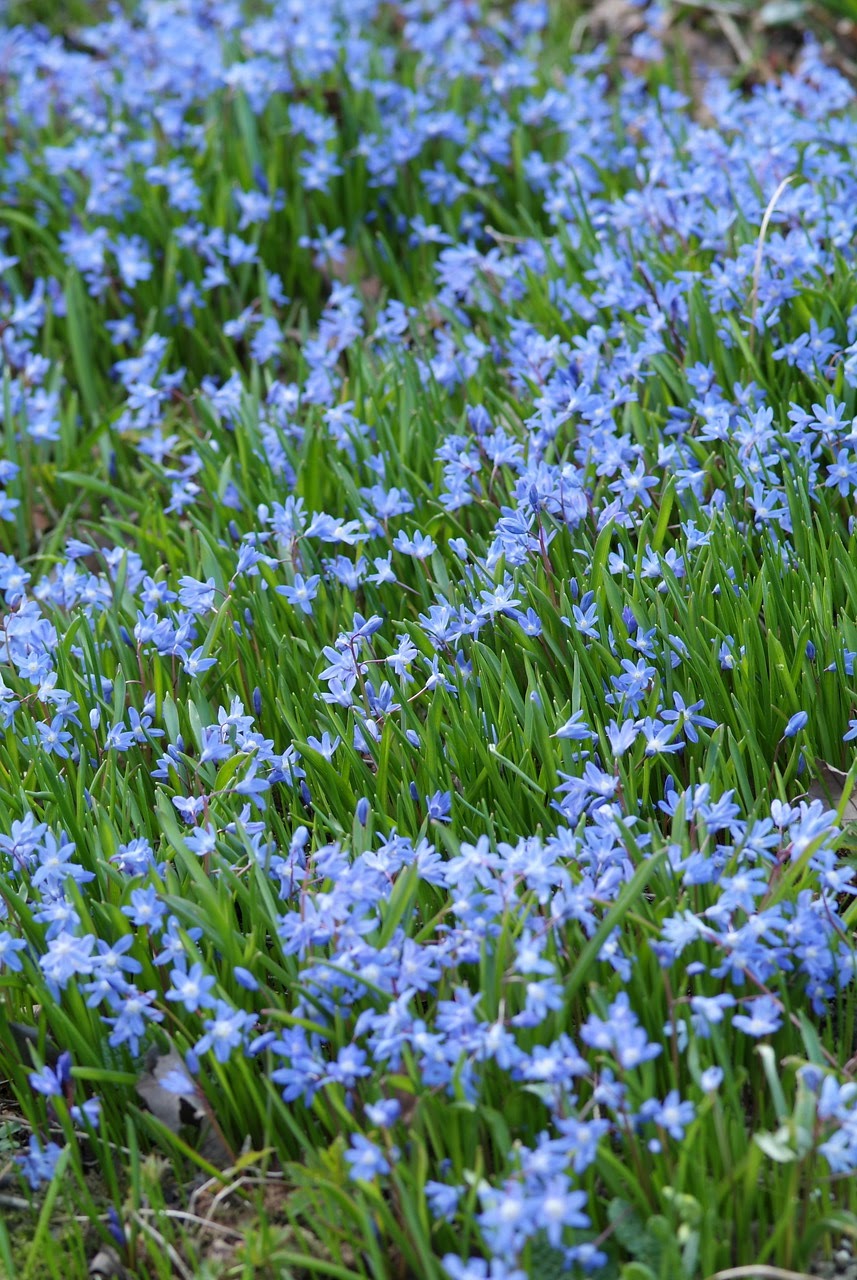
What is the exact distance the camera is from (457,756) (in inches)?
95.3

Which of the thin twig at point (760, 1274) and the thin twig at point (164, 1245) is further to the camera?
the thin twig at point (164, 1245)

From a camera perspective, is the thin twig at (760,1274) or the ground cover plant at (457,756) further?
the ground cover plant at (457,756)

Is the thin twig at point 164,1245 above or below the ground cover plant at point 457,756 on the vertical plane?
below

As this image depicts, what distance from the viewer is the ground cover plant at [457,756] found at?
190cm

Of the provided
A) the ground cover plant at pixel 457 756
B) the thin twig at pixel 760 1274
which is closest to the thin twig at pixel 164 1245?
the ground cover plant at pixel 457 756

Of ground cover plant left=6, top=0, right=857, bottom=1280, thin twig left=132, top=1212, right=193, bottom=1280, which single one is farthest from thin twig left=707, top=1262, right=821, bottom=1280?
thin twig left=132, top=1212, right=193, bottom=1280

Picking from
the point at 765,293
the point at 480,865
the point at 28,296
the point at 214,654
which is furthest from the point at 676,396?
the point at 28,296

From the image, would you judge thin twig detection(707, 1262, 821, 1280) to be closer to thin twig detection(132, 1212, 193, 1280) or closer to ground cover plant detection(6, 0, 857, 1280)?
ground cover plant detection(6, 0, 857, 1280)

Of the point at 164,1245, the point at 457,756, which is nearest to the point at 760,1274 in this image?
the point at 164,1245

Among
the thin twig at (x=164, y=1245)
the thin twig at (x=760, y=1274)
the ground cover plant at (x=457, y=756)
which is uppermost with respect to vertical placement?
the ground cover plant at (x=457, y=756)

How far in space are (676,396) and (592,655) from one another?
1049mm

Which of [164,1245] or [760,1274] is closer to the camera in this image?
[760,1274]

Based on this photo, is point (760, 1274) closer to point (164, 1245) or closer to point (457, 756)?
point (164, 1245)

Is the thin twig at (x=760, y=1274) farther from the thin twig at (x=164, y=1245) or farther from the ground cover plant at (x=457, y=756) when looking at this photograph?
the thin twig at (x=164, y=1245)
